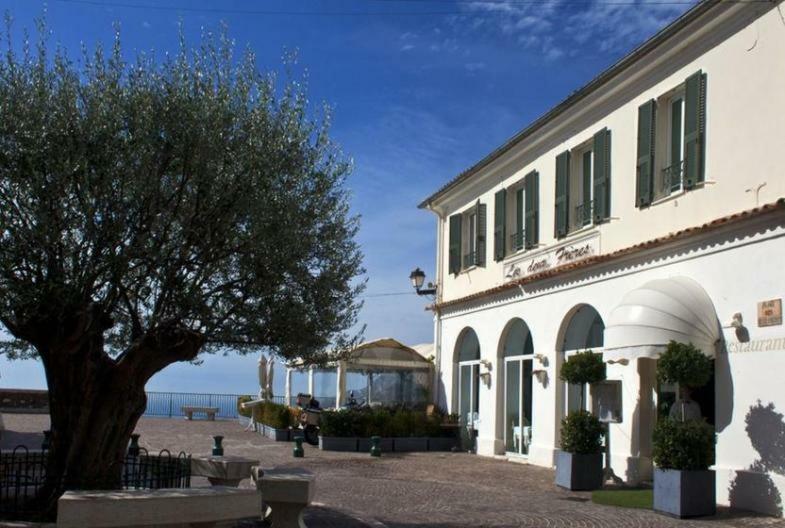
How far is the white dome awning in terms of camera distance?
12953mm

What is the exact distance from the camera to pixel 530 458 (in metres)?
19.2

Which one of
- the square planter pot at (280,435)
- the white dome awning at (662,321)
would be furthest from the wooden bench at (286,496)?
the square planter pot at (280,435)

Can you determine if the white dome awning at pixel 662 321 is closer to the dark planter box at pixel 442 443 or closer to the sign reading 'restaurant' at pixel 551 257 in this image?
the sign reading 'restaurant' at pixel 551 257

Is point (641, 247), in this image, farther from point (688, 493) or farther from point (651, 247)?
point (688, 493)

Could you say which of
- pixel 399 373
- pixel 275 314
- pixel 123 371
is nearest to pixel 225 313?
pixel 275 314

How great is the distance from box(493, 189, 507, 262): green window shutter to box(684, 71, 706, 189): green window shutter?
774 centimetres

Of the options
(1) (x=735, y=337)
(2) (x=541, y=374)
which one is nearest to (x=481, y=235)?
(2) (x=541, y=374)

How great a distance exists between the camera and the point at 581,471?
14.6 m

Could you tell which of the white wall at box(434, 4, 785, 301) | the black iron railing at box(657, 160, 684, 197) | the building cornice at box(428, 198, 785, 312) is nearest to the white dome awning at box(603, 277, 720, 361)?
the building cornice at box(428, 198, 785, 312)

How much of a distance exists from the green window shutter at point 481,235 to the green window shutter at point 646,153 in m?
7.67

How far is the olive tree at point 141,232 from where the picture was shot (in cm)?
812

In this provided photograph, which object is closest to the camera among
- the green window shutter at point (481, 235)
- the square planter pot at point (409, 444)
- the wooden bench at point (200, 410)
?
the square planter pot at point (409, 444)

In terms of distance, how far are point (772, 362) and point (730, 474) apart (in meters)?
1.87

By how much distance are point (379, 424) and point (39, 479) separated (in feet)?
42.3
